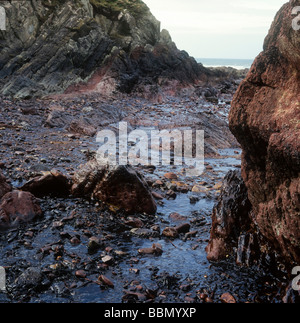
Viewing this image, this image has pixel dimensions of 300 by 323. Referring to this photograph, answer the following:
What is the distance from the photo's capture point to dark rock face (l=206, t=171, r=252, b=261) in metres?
5.57

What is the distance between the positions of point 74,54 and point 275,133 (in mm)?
25247

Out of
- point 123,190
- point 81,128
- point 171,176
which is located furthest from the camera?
point 81,128

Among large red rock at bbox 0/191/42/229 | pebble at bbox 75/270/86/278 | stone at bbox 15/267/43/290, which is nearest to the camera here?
stone at bbox 15/267/43/290

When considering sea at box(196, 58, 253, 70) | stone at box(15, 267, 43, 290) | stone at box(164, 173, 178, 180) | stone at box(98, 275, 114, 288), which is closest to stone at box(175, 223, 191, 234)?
stone at box(98, 275, 114, 288)

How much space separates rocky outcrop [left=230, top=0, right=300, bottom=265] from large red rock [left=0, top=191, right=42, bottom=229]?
13.8ft

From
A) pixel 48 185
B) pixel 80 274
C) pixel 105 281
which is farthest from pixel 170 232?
pixel 48 185

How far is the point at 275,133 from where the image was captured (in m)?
4.28

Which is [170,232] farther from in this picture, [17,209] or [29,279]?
[17,209]

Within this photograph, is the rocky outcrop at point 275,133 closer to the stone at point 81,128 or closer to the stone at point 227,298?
the stone at point 227,298

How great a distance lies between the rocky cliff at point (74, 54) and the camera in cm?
2542

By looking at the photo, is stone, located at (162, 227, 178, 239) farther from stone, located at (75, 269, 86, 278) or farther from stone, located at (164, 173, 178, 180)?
stone, located at (164, 173, 178, 180)

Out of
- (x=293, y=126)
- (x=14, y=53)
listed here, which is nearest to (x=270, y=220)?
(x=293, y=126)
